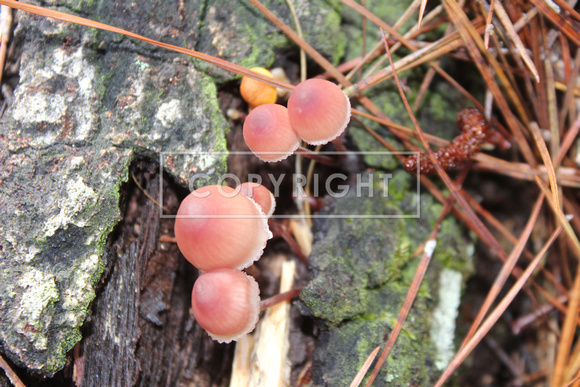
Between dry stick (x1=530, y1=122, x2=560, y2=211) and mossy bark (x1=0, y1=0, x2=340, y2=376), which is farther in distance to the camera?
dry stick (x1=530, y1=122, x2=560, y2=211)

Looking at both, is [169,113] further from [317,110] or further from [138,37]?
[317,110]

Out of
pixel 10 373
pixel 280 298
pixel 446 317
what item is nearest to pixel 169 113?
pixel 280 298

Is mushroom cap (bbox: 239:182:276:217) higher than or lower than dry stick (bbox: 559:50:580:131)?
lower

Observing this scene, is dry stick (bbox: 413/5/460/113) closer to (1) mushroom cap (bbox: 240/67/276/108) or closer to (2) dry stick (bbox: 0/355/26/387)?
(1) mushroom cap (bbox: 240/67/276/108)

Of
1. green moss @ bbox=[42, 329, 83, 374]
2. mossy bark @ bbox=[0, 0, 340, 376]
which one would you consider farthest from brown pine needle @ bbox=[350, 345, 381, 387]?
green moss @ bbox=[42, 329, 83, 374]

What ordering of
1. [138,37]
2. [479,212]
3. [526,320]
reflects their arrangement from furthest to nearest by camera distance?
[526,320] → [479,212] → [138,37]

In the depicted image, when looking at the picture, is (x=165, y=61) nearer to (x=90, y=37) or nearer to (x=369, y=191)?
(x=90, y=37)

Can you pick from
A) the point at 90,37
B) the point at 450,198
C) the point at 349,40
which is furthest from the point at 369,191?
the point at 90,37
